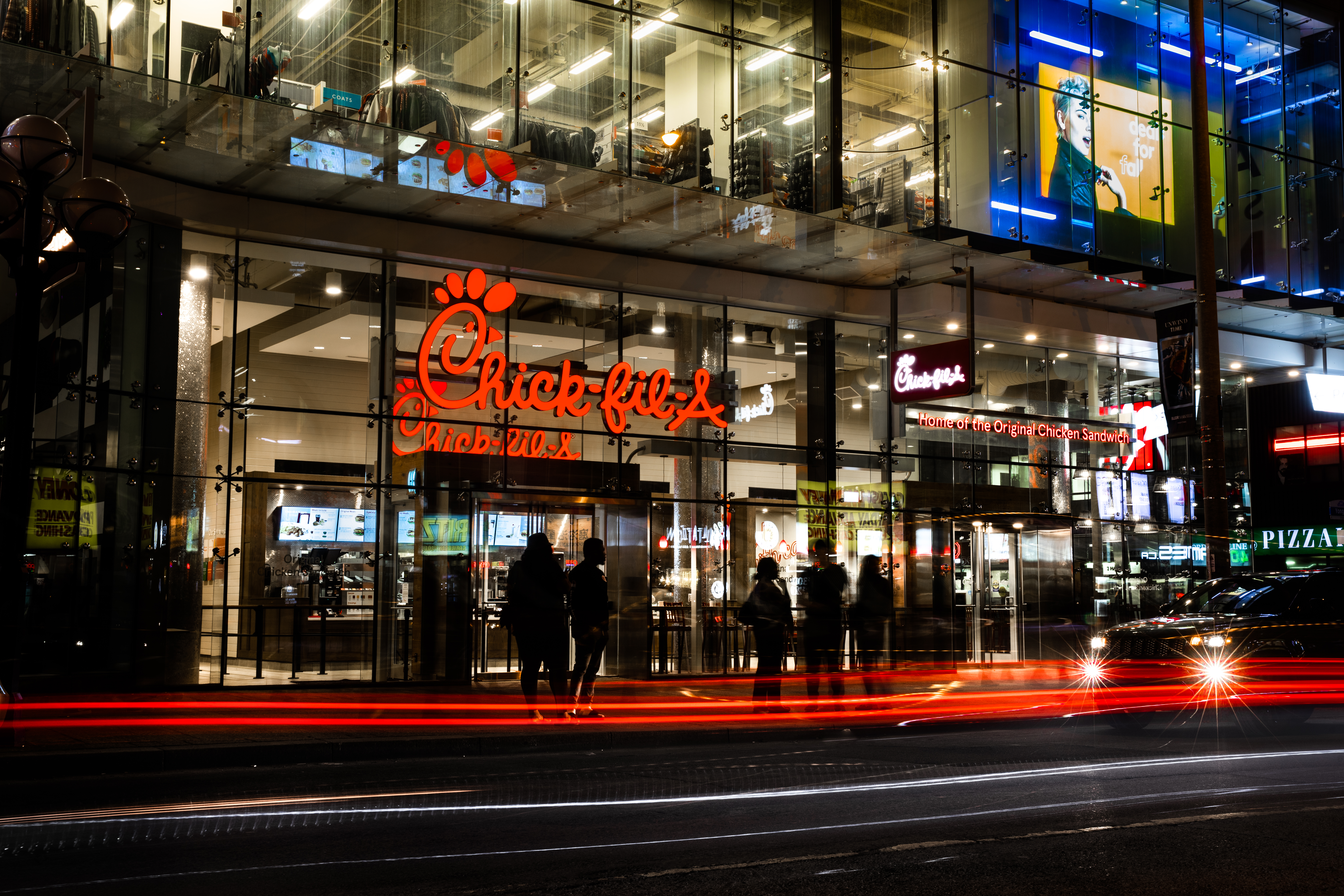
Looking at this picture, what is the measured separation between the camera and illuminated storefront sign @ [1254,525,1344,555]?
38906mm

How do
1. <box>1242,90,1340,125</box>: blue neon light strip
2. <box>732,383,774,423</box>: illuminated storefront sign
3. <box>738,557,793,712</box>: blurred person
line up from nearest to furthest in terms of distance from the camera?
<box>738,557,793,712</box>: blurred person
<box>732,383,774,423</box>: illuminated storefront sign
<box>1242,90,1340,125</box>: blue neon light strip

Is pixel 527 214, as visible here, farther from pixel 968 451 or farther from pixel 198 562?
pixel 968 451

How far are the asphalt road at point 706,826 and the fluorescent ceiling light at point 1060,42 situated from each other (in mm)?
16563

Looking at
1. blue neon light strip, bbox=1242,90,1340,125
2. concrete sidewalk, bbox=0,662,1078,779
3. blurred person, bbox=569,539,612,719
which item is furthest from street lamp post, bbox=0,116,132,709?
blue neon light strip, bbox=1242,90,1340,125

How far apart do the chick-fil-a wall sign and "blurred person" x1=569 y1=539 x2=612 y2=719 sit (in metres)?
5.12

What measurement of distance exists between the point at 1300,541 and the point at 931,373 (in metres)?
24.5

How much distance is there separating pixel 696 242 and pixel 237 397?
24.9 ft

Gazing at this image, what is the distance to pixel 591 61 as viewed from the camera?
62.7 feet

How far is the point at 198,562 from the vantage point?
17156 millimetres

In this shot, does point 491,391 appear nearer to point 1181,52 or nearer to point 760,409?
point 760,409

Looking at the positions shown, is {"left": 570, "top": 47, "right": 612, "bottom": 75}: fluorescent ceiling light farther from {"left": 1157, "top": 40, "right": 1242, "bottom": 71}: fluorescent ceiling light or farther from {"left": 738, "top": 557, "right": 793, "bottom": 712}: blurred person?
{"left": 1157, "top": 40, "right": 1242, "bottom": 71}: fluorescent ceiling light

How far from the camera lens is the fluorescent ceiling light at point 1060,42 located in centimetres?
2461

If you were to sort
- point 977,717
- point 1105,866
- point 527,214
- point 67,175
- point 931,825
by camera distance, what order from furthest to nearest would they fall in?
1. point 527,214
2. point 67,175
3. point 977,717
4. point 931,825
5. point 1105,866

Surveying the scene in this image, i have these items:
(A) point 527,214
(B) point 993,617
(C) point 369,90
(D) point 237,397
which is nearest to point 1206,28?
(B) point 993,617
